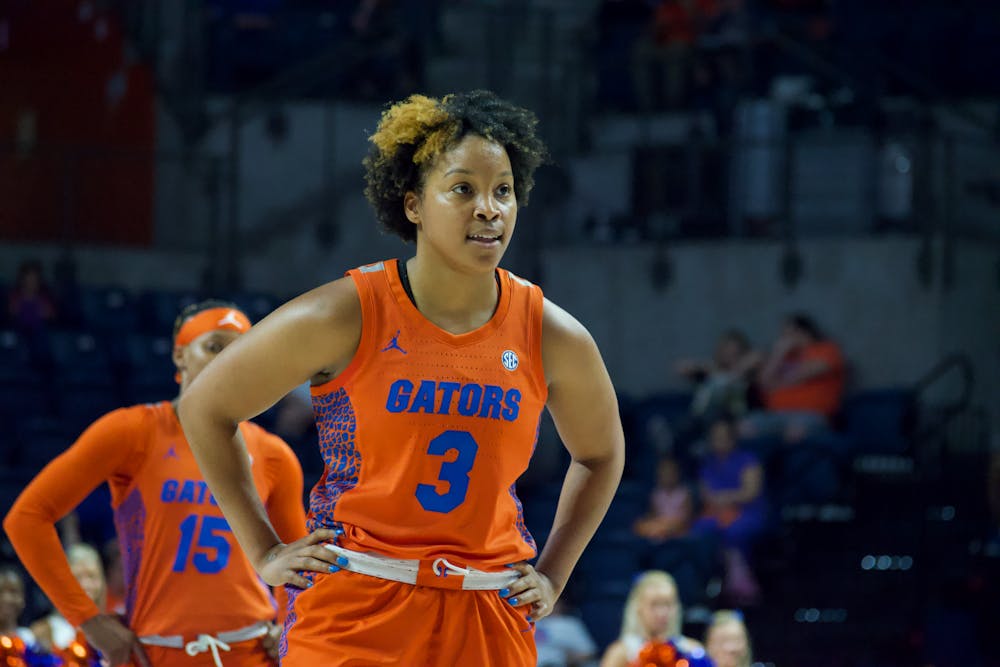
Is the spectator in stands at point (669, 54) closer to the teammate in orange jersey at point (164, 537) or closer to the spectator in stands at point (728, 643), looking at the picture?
the spectator in stands at point (728, 643)

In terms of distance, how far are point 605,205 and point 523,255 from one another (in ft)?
2.69

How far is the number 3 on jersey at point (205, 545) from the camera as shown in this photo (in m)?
4.26

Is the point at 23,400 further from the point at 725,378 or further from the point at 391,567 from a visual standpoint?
the point at 391,567

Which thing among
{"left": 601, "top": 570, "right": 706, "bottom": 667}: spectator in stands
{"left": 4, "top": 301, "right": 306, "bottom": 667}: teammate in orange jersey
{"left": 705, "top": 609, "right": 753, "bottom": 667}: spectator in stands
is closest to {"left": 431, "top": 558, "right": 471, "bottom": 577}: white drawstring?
{"left": 4, "top": 301, "right": 306, "bottom": 667}: teammate in orange jersey

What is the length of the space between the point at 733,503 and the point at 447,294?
675 cm

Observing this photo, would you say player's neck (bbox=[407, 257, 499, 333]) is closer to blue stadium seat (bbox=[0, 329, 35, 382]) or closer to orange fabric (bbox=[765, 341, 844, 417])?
blue stadium seat (bbox=[0, 329, 35, 382])

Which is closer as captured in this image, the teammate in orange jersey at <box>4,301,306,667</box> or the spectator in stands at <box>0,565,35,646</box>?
the teammate in orange jersey at <box>4,301,306,667</box>

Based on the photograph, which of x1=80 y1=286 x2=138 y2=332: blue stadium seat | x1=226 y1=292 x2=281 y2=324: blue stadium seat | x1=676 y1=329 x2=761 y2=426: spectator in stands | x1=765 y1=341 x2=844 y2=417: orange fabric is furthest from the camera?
x1=226 y1=292 x2=281 y2=324: blue stadium seat

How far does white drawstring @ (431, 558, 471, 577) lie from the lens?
293cm

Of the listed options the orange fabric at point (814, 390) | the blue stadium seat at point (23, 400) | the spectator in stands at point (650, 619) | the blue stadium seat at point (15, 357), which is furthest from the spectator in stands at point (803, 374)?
the blue stadium seat at point (15, 357)

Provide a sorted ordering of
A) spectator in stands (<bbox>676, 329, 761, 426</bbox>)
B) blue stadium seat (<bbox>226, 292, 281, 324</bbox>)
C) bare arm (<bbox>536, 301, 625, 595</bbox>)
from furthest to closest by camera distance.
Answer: blue stadium seat (<bbox>226, 292, 281, 324</bbox>), spectator in stands (<bbox>676, 329, 761, 426</bbox>), bare arm (<bbox>536, 301, 625, 595</bbox>)

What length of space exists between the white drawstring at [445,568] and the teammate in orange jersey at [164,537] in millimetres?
1314

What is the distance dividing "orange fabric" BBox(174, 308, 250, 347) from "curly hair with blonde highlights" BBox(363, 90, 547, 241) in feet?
4.33

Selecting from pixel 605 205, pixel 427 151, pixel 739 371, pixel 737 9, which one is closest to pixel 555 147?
pixel 605 205
